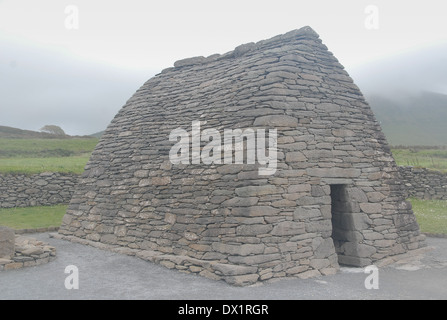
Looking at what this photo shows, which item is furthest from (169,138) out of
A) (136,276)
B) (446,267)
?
(446,267)

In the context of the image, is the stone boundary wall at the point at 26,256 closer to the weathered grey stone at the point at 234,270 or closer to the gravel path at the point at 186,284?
the gravel path at the point at 186,284

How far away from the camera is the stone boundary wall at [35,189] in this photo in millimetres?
18875

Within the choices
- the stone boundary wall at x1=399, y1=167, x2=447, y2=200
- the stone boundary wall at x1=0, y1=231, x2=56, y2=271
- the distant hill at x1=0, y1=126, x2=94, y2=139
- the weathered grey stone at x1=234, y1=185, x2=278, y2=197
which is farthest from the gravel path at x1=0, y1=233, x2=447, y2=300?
the distant hill at x1=0, y1=126, x2=94, y2=139

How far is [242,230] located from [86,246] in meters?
5.87

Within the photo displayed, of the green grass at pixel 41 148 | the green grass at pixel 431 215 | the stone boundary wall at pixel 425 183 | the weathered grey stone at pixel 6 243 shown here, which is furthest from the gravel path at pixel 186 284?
the green grass at pixel 41 148

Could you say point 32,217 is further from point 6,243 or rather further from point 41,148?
point 41,148

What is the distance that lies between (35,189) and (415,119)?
108 m

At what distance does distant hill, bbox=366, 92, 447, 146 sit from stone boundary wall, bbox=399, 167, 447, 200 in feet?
209

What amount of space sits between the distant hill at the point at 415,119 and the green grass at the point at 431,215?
6499 cm

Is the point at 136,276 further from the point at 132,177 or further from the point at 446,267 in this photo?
the point at 446,267

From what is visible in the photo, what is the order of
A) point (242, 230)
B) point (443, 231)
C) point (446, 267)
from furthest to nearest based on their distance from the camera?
point (443, 231) < point (446, 267) < point (242, 230)

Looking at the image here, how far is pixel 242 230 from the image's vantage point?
27.3 ft

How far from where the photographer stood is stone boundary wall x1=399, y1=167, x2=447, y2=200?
65.0ft

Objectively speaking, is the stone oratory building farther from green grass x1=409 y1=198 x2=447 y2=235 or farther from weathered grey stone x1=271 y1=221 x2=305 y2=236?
green grass x1=409 y1=198 x2=447 y2=235
